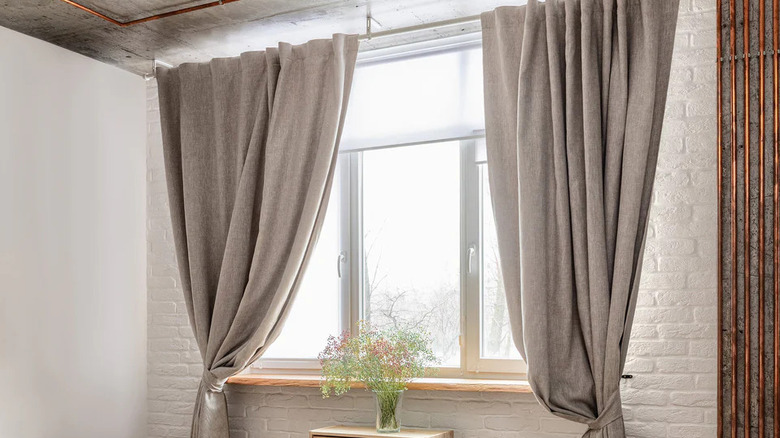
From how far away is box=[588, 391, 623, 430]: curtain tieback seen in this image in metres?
3.09

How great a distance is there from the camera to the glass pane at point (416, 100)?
383 centimetres

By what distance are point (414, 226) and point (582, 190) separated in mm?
1041

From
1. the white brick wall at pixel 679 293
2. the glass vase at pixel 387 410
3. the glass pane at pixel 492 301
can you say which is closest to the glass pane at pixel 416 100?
the glass pane at pixel 492 301

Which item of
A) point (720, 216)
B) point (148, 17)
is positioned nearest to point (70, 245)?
point (148, 17)

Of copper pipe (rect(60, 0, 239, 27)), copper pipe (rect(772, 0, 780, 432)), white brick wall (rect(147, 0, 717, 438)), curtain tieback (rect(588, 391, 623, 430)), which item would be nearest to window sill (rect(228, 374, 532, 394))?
white brick wall (rect(147, 0, 717, 438))

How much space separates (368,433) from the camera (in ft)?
11.6

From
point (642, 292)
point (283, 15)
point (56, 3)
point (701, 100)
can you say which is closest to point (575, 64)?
point (701, 100)

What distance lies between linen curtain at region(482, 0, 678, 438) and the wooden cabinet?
0.56 meters

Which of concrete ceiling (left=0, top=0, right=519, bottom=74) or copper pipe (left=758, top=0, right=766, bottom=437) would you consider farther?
concrete ceiling (left=0, top=0, right=519, bottom=74)

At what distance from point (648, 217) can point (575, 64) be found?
69cm

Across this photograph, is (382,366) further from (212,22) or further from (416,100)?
Result: (212,22)

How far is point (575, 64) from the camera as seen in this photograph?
328 centimetres

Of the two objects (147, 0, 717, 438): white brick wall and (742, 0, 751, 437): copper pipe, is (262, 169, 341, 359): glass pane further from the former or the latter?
(742, 0, 751, 437): copper pipe

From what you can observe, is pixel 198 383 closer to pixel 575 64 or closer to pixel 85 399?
pixel 85 399
